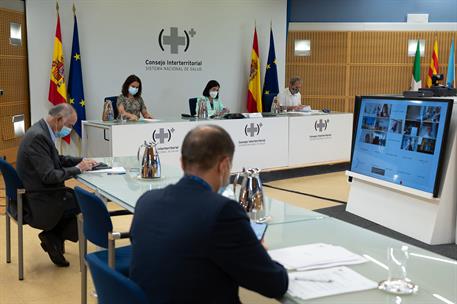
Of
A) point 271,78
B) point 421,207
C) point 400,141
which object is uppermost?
point 271,78

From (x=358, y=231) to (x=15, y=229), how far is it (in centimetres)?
382

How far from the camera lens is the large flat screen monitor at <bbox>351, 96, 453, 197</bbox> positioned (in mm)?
4070

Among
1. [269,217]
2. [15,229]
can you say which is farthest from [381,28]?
[269,217]

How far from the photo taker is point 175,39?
370 inches

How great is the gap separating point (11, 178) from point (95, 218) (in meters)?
1.35

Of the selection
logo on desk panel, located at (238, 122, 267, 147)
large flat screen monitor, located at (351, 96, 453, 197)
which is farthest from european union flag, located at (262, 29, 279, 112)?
large flat screen monitor, located at (351, 96, 453, 197)

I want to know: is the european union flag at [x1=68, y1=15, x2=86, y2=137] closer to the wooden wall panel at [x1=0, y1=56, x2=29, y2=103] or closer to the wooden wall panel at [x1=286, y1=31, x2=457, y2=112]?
→ the wooden wall panel at [x1=0, y1=56, x2=29, y2=103]

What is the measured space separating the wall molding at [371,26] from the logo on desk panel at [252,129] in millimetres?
4158

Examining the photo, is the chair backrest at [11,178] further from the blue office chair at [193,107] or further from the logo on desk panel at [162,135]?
the blue office chair at [193,107]

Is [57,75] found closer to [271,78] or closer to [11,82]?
[11,82]

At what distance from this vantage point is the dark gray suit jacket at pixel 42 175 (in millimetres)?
3762

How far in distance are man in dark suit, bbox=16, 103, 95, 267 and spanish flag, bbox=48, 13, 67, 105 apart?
14.2 ft

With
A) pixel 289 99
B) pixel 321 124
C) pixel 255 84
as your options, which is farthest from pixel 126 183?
pixel 255 84

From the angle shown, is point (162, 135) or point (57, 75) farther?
point (57, 75)
